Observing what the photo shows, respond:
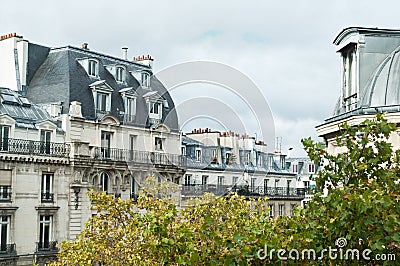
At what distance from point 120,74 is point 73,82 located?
15.4 ft

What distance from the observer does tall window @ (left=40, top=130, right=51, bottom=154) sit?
3747cm

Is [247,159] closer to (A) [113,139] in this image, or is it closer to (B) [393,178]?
(A) [113,139]

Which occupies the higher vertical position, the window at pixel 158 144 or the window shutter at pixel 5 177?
the window at pixel 158 144

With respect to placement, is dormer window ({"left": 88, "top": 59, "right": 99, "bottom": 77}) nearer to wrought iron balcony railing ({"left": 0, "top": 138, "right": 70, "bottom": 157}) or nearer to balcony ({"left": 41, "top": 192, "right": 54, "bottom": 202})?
wrought iron balcony railing ({"left": 0, "top": 138, "right": 70, "bottom": 157})

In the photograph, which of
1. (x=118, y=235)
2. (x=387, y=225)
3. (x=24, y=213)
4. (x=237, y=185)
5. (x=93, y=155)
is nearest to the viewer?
(x=387, y=225)

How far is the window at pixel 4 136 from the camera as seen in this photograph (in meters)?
35.3

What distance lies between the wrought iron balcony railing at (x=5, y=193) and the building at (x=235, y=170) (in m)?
14.4

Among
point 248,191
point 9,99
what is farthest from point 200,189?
point 9,99

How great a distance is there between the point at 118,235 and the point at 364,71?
413 inches

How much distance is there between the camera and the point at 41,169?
37344mm

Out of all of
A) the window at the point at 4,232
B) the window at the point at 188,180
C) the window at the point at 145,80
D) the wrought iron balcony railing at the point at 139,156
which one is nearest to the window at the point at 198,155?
the window at the point at 188,180

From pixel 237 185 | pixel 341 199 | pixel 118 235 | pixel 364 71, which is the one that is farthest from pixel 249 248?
pixel 237 185

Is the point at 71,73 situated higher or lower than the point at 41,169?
higher

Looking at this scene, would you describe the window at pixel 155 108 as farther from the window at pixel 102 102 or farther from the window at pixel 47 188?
the window at pixel 47 188
